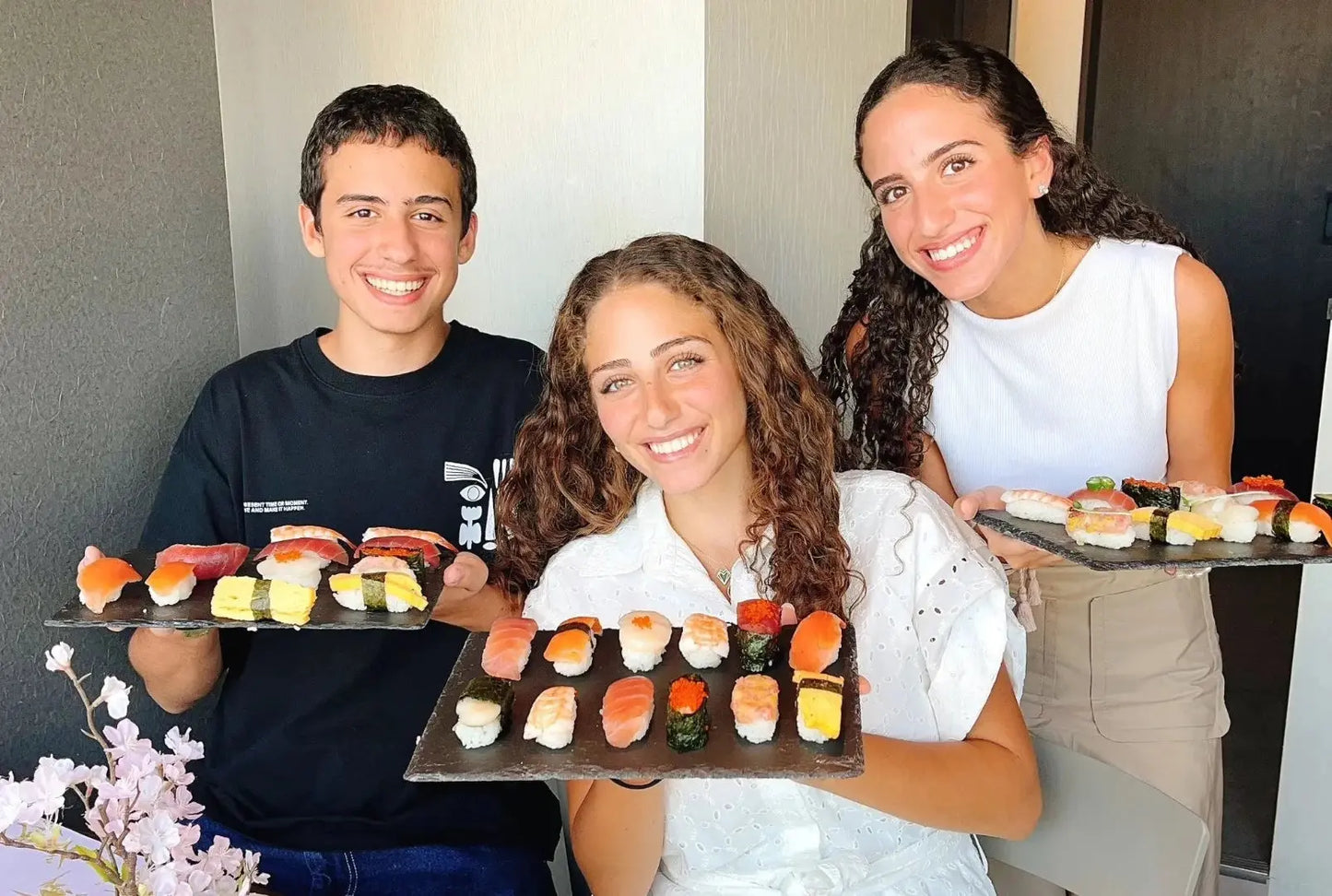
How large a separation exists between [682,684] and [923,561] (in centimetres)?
58

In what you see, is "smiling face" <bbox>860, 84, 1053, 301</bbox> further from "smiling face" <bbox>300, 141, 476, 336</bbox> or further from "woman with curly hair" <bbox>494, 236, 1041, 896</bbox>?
"smiling face" <bbox>300, 141, 476, 336</bbox>

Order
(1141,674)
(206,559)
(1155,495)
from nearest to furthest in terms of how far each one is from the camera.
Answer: (206,559) → (1155,495) → (1141,674)

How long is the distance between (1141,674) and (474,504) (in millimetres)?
1372

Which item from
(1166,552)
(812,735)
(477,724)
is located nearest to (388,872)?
(477,724)

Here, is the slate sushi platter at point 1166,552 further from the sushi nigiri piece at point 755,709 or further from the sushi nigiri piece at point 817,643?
the sushi nigiri piece at point 755,709

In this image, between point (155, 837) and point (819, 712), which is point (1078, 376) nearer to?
point (819, 712)

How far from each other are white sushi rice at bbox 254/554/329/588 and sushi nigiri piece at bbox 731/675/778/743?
66 cm

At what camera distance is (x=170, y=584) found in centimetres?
150

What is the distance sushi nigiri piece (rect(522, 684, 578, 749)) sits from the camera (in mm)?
1234

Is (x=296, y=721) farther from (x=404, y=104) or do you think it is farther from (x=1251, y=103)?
(x=1251, y=103)

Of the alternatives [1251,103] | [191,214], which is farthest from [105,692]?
[1251,103]

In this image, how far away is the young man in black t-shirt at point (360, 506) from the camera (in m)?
1.83

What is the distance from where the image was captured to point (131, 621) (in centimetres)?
143

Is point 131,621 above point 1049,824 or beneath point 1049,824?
above
